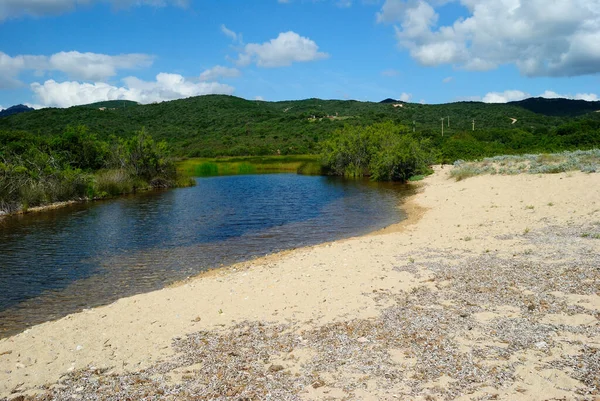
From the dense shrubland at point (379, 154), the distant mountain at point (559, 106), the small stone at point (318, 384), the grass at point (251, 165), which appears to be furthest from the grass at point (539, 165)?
the distant mountain at point (559, 106)

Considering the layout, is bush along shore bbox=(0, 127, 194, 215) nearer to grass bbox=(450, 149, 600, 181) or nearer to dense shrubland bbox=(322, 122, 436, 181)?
dense shrubland bbox=(322, 122, 436, 181)

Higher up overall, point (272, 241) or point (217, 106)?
point (217, 106)

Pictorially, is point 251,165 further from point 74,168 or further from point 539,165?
point 539,165

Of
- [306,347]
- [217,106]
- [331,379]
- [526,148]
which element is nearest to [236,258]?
[306,347]

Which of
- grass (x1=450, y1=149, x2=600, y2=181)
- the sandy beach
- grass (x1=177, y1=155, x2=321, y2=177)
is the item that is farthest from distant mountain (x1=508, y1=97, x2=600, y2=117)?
the sandy beach

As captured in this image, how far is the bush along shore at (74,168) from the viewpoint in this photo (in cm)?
2956

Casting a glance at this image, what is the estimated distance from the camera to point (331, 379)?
6004 millimetres

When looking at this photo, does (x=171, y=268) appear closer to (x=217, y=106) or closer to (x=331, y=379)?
(x=331, y=379)

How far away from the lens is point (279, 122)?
130 metres

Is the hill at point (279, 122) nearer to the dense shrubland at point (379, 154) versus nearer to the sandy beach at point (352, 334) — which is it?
the dense shrubland at point (379, 154)

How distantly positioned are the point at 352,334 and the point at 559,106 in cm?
15697

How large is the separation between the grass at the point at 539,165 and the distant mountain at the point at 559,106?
109695 millimetres

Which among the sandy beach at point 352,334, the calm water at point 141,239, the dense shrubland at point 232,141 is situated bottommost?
the calm water at point 141,239

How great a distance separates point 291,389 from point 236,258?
10.6m
